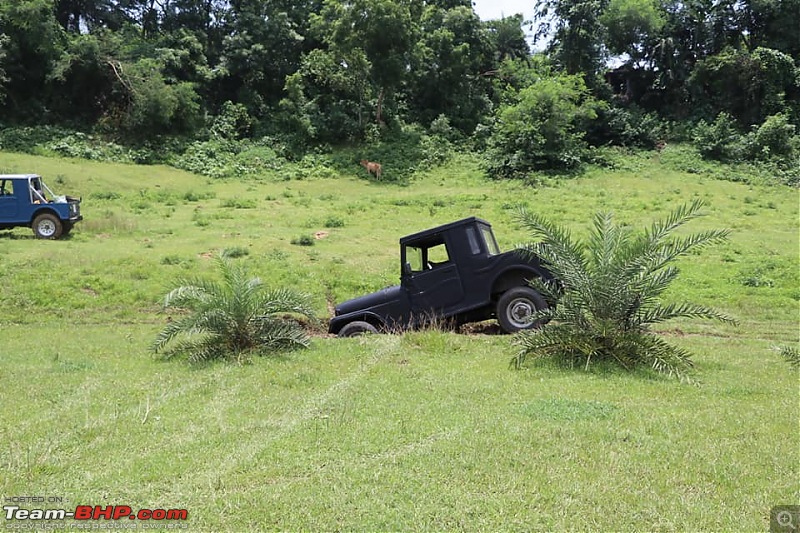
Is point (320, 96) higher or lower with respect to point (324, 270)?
higher

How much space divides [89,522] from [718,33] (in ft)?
175

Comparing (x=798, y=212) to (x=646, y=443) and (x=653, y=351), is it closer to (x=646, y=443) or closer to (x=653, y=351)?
(x=653, y=351)

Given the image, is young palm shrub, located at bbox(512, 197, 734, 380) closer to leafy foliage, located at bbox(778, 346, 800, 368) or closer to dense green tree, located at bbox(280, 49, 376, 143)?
leafy foliage, located at bbox(778, 346, 800, 368)

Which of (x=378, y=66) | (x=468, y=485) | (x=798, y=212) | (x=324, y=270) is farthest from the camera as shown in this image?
(x=378, y=66)

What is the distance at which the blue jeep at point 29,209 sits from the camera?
58.8ft

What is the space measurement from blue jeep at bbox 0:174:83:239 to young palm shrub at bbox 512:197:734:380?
15853 mm

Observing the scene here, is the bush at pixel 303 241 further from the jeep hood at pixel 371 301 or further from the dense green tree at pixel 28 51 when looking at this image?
the dense green tree at pixel 28 51

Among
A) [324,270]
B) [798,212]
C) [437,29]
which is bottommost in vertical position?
[324,270]

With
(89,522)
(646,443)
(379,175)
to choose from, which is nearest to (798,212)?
(379,175)

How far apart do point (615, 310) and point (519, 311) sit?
7.89 ft

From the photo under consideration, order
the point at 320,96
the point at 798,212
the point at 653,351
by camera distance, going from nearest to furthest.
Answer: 1. the point at 653,351
2. the point at 798,212
3. the point at 320,96

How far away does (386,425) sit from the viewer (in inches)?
201

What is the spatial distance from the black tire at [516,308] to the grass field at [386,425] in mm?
625

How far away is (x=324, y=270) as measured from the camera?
15562mm
